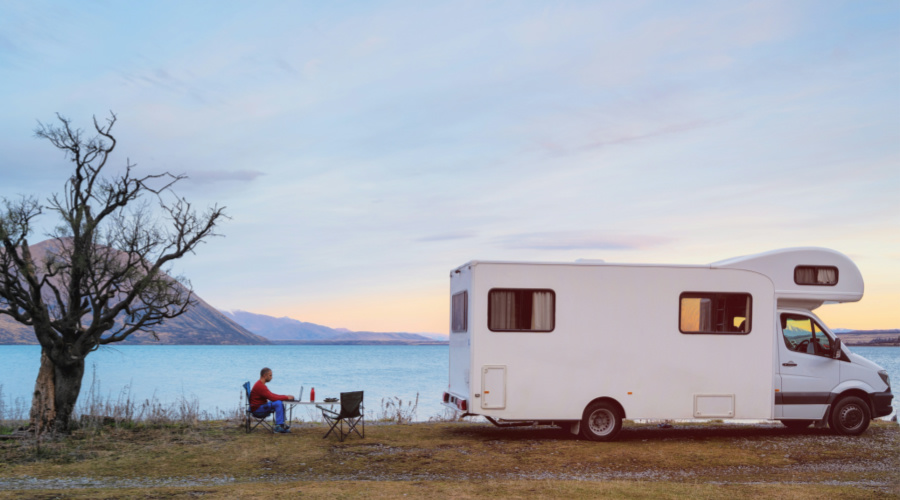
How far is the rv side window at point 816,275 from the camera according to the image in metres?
12.5

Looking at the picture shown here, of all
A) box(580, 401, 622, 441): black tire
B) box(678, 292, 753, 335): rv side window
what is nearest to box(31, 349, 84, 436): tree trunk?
box(580, 401, 622, 441): black tire

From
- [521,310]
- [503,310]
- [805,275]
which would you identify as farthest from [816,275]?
[503,310]

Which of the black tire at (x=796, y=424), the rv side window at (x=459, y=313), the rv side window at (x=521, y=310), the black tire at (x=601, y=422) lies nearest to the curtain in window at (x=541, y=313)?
the rv side window at (x=521, y=310)

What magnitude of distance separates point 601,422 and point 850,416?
4.32 m

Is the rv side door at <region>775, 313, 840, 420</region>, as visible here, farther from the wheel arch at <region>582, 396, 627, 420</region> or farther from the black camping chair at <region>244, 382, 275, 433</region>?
the black camping chair at <region>244, 382, 275, 433</region>

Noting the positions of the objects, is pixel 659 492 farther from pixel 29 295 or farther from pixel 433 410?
pixel 433 410

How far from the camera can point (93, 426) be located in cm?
1304

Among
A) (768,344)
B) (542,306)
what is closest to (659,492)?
(542,306)

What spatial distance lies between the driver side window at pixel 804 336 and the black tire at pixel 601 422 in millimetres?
3148

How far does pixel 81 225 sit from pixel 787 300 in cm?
1212

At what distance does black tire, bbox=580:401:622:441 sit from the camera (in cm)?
1195

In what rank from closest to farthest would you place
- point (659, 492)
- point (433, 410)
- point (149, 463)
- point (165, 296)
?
1. point (659, 492)
2. point (149, 463)
3. point (165, 296)
4. point (433, 410)

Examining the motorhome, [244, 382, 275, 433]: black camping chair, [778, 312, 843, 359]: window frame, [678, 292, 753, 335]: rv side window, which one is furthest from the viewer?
[244, 382, 275, 433]: black camping chair

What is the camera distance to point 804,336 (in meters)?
12.7
